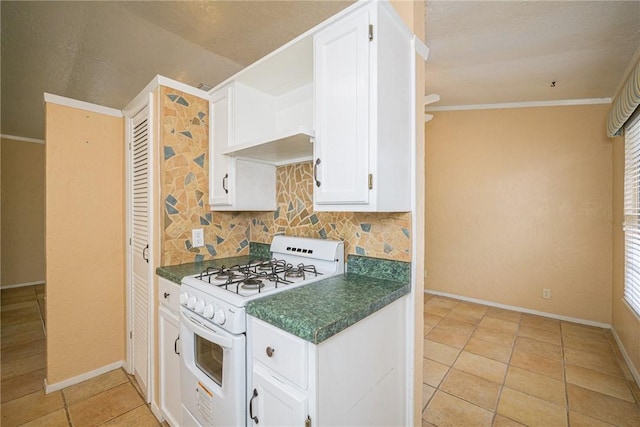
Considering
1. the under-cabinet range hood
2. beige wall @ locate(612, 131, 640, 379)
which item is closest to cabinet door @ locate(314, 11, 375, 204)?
the under-cabinet range hood

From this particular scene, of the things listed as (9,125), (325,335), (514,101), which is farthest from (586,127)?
(9,125)

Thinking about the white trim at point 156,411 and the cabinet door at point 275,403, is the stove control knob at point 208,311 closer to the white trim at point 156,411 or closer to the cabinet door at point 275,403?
the cabinet door at point 275,403

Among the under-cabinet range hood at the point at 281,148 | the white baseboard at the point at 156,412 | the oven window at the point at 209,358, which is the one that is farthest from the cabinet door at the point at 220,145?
the white baseboard at the point at 156,412

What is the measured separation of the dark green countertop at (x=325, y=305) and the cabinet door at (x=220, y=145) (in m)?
0.95

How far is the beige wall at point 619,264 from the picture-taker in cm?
243

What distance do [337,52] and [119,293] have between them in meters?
2.48

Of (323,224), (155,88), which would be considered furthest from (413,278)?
(155,88)

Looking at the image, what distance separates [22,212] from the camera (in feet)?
15.8

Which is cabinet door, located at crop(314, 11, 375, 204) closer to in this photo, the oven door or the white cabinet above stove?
the white cabinet above stove

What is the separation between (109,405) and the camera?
1.92m

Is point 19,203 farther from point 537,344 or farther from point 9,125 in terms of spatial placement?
point 537,344

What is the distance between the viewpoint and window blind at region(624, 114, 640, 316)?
7.76ft

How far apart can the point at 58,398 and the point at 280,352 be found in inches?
84.0

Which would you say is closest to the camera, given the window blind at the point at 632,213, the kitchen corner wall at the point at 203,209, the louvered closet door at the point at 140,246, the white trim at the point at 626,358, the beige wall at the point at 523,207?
the kitchen corner wall at the point at 203,209
